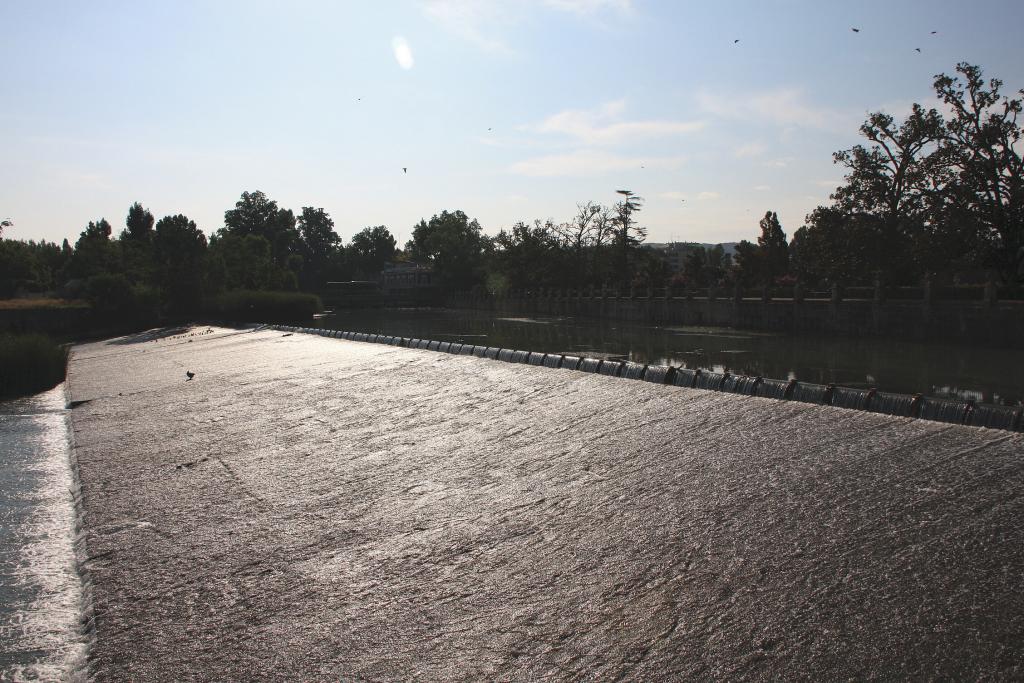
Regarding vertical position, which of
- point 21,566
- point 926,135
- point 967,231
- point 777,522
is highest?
point 926,135

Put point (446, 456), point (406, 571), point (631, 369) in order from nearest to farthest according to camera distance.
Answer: point (406, 571) → point (446, 456) → point (631, 369)

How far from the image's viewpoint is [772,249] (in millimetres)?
81938

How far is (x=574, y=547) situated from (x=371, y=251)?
549 ft

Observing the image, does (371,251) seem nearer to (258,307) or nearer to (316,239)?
(316,239)

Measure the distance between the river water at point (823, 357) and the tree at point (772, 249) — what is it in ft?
142

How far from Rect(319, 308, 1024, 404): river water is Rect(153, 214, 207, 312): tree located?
22.5m

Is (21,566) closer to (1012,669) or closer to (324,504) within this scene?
(324,504)

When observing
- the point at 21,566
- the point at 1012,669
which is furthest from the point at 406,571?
the point at 1012,669

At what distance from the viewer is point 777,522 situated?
20.7 feet

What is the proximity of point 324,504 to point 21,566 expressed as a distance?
263cm

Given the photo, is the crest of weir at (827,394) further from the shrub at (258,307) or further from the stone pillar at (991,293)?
the shrub at (258,307)

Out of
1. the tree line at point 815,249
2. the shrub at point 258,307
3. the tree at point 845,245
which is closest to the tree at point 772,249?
the tree line at point 815,249

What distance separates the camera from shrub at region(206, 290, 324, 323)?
1887 inches

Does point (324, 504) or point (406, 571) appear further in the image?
point (324, 504)
